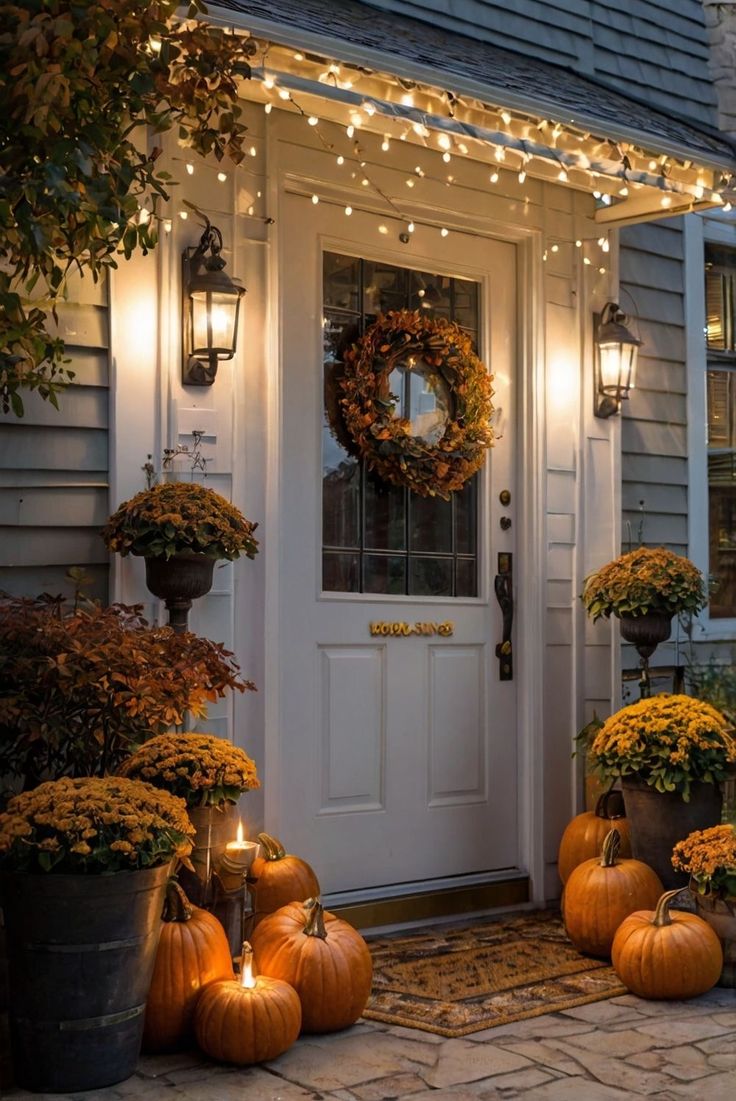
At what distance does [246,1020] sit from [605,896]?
1567 millimetres

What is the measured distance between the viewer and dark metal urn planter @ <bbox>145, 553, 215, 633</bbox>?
4070 millimetres

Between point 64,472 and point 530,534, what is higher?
point 64,472

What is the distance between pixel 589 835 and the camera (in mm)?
5125

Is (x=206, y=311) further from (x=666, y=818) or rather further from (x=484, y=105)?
(x=666, y=818)

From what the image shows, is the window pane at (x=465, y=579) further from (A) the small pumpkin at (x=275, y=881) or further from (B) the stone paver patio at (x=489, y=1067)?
(B) the stone paver patio at (x=489, y=1067)

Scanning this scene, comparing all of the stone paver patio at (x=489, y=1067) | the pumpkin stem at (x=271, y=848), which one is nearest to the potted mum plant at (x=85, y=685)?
the pumpkin stem at (x=271, y=848)

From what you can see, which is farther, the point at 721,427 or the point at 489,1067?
the point at 721,427

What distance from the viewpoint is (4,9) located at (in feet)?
11.3

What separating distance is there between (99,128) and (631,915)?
9.26 feet

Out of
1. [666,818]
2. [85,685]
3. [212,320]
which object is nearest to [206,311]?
[212,320]

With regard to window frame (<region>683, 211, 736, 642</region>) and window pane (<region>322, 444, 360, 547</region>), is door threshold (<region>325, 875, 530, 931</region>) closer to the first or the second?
window pane (<region>322, 444, 360, 547</region>)

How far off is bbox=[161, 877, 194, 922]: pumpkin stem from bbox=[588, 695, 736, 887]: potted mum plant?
1.84 metres

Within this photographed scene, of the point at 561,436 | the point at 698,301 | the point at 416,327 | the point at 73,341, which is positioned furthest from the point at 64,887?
the point at 698,301

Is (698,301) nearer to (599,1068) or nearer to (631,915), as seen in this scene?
(631,915)
